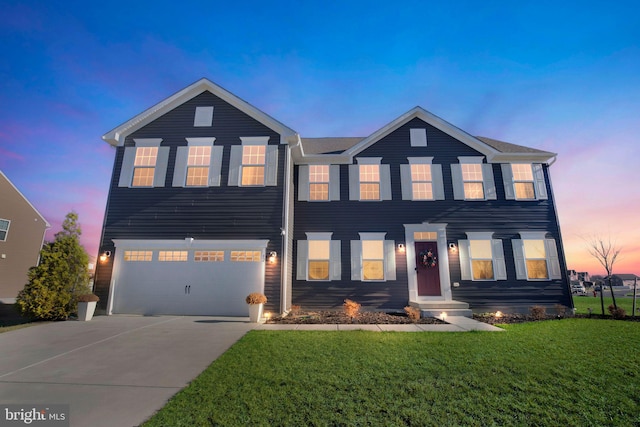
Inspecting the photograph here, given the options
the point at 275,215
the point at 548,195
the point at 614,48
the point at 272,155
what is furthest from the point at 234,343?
the point at 614,48

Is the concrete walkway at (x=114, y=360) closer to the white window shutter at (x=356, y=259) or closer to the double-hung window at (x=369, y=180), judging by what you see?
the white window shutter at (x=356, y=259)

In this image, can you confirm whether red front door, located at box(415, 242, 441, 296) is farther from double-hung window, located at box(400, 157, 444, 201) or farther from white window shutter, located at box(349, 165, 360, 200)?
white window shutter, located at box(349, 165, 360, 200)

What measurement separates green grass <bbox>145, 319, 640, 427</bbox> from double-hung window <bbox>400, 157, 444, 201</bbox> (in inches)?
273

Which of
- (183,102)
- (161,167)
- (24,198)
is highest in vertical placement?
(183,102)

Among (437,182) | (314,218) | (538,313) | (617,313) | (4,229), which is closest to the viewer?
(617,313)

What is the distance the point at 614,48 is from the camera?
9.72 meters

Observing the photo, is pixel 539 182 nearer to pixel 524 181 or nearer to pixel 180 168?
pixel 524 181

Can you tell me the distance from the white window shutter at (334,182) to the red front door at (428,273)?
4523 mm

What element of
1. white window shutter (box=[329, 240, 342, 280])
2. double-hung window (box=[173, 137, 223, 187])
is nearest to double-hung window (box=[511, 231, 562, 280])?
white window shutter (box=[329, 240, 342, 280])

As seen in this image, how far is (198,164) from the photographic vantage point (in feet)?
37.0

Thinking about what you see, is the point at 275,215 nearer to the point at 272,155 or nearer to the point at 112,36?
the point at 272,155

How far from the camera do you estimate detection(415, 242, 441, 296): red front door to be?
11312mm

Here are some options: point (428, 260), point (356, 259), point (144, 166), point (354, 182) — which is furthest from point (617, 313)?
point (144, 166)

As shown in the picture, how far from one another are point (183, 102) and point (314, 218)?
791 centimetres
